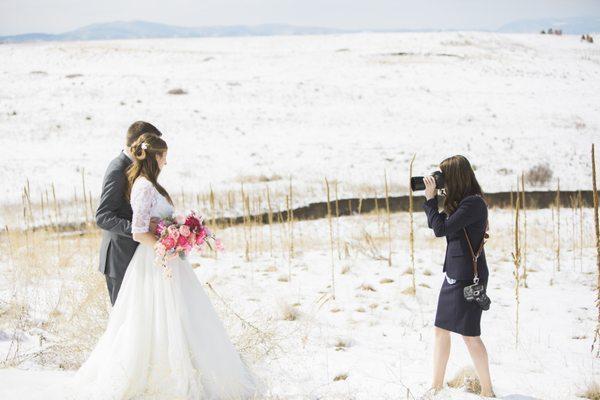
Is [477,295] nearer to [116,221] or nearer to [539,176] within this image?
[116,221]

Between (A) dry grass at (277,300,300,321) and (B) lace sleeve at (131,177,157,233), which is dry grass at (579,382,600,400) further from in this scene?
(B) lace sleeve at (131,177,157,233)

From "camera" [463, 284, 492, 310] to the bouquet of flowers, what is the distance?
188cm

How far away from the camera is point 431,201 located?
13.1 ft

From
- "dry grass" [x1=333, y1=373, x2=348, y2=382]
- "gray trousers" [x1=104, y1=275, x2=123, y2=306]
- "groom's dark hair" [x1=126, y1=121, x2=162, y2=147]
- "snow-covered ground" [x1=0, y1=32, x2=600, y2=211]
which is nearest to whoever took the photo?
"groom's dark hair" [x1=126, y1=121, x2=162, y2=147]

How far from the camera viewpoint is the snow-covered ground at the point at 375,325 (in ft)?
14.7

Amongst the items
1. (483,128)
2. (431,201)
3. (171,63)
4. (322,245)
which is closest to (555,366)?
(431,201)


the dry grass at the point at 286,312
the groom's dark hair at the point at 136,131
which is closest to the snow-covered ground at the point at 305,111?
the dry grass at the point at 286,312

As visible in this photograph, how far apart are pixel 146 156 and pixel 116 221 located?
21.8 inches

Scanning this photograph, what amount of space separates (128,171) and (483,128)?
74.0 ft

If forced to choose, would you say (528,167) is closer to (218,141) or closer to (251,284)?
(218,141)

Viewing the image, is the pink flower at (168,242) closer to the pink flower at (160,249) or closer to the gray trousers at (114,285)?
the pink flower at (160,249)

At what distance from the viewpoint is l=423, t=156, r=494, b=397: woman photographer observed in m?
3.87

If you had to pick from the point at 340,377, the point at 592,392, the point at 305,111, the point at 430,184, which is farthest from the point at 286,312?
the point at 305,111


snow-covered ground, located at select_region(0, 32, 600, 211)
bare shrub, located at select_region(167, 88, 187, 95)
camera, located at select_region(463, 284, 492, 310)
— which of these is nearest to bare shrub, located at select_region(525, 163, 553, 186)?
snow-covered ground, located at select_region(0, 32, 600, 211)
